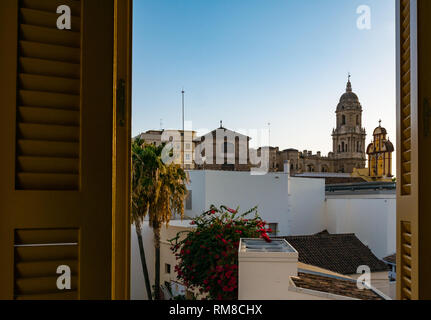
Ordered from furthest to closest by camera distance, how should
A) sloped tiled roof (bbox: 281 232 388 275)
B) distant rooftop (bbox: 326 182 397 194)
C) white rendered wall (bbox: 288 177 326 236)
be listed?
1. white rendered wall (bbox: 288 177 326 236)
2. distant rooftop (bbox: 326 182 397 194)
3. sloped tiled roof (bbox: 281 232 388 275)

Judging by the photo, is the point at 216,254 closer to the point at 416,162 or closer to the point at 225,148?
the point at 416,162

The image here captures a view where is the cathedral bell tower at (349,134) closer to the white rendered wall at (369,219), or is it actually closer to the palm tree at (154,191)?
the white rendered wall at (369,219)

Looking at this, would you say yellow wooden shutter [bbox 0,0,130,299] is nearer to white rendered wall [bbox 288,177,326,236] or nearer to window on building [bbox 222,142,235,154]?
white rendered wall [bbox 288,177,326,236]

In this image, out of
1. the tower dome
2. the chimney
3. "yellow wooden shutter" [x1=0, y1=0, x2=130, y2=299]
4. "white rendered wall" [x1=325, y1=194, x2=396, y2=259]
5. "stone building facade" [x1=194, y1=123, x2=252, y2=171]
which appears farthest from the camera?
the tower dome

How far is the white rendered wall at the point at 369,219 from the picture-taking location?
13.3 m

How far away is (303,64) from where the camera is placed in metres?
10.7

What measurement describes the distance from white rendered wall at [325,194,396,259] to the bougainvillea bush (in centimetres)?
1097

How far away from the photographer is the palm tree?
6.98 meters

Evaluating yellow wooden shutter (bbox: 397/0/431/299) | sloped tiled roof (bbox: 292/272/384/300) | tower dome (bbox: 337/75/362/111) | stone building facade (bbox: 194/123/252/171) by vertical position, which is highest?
tower dome (bbox: 337/75/362/111)

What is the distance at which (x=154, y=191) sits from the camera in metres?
7.07

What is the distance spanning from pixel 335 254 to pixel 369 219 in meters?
5.35

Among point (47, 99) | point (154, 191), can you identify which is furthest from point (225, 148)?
point (47, 99)

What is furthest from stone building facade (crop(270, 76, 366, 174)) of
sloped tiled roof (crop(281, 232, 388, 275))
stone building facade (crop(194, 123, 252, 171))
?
sloped tiled roof (crop(281, 232, 388, 275))
